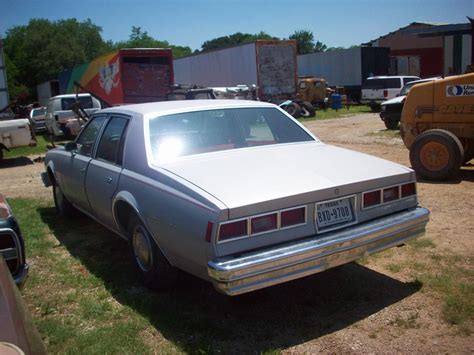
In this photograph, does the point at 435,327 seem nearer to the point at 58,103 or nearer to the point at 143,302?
the point at 143,302

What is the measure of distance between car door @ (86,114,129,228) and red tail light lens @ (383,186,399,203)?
224 centimetres

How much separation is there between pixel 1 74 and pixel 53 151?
1127cm

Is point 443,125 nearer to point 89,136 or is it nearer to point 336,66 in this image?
point 89,136

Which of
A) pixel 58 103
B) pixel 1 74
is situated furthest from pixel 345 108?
pixel 1 74

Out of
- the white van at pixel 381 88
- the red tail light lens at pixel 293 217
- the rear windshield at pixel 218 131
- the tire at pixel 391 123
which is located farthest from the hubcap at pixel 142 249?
the white van at pixel 381 88

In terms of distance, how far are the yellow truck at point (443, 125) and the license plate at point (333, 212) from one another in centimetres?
460

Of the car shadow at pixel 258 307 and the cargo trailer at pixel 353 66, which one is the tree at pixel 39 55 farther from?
the car shadow at pixel 258 307

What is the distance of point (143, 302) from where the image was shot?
12.9 feet

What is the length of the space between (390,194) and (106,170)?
2.53 metres

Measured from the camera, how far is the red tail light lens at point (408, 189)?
399 cm

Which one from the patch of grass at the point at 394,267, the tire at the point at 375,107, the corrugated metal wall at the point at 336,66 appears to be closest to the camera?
the patch of grass at the point at 394,267

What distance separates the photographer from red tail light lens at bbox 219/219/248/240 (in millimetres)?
3158

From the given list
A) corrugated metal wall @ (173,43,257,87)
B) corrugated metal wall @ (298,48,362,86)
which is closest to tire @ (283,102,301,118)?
corrugated metal wall @ (173,43,257,87)

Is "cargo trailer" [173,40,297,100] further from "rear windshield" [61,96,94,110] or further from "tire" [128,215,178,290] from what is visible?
"tire" [128,215,178,290]
